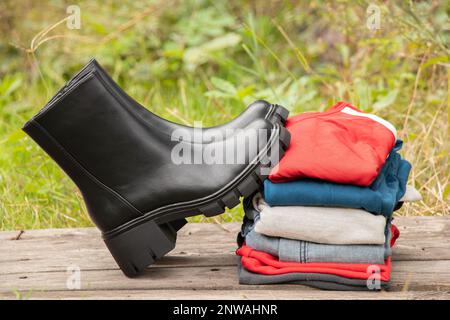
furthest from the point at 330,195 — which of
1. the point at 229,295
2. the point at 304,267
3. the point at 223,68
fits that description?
the point at 223,68

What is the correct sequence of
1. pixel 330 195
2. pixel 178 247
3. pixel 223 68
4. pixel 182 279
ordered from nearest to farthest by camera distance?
1. pixel 330 195
2. pixel 182 279
3. pixel 178 247
4. pixel 223 68

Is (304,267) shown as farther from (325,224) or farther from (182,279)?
(182,279)

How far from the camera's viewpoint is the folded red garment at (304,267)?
5.18ft

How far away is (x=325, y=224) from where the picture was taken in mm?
1581

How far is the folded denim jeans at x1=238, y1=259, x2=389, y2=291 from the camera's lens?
1.58 meters

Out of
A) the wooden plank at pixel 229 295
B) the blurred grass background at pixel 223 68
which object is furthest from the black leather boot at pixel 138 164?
the blurred grass background at pixel 223 68

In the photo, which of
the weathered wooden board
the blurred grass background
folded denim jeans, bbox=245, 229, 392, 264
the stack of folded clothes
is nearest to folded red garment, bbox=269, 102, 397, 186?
the stack of folded clothes

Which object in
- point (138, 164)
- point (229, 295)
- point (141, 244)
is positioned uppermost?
Answer: point (138, 164)

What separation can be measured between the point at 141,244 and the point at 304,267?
0.37 metres

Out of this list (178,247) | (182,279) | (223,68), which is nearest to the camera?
(182,279)

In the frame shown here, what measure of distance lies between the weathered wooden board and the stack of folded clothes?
4cm

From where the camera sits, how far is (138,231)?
1653 mm

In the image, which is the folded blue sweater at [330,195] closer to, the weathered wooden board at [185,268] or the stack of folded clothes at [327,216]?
the stack of folded clothes at [327,216]
